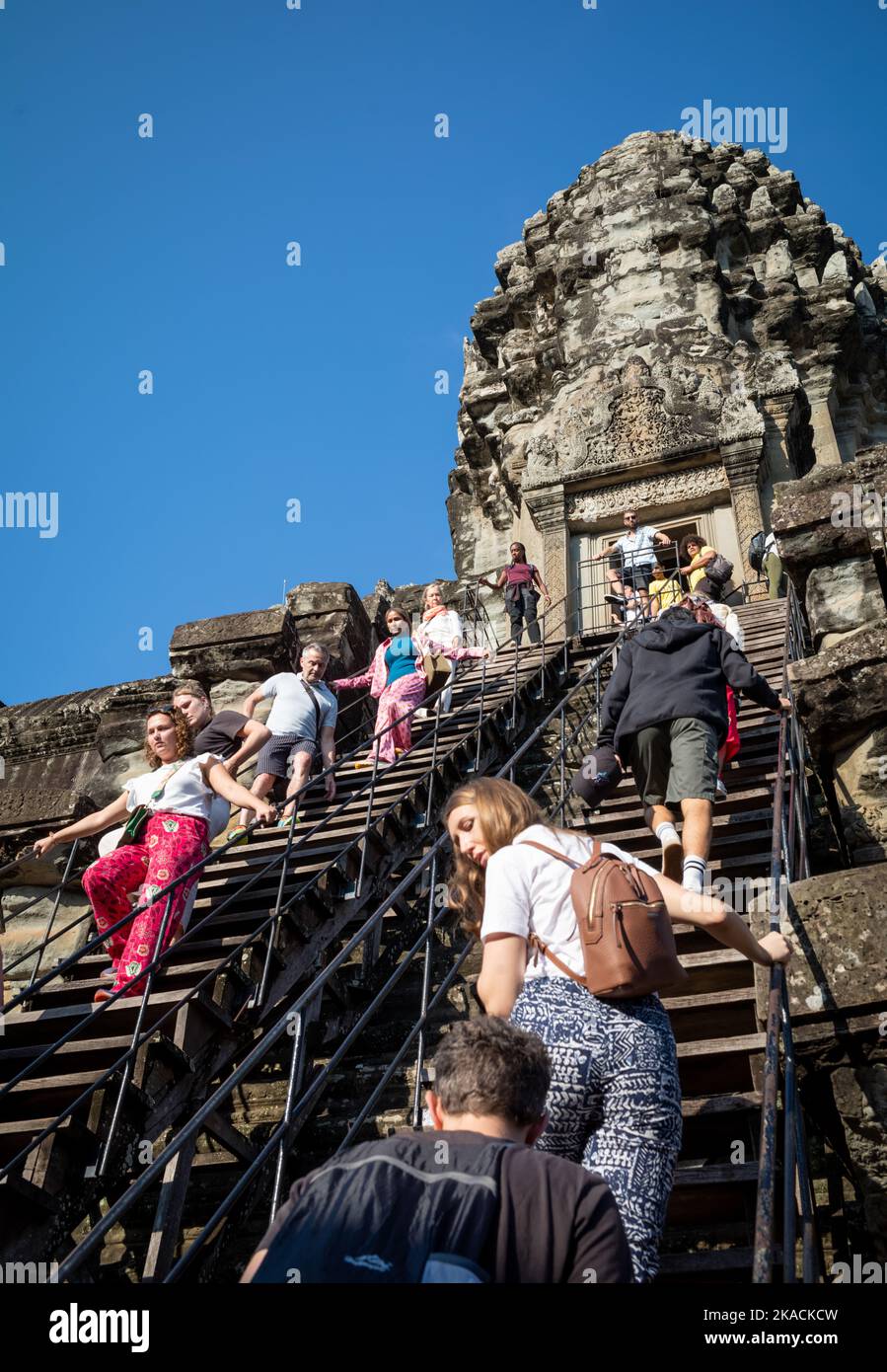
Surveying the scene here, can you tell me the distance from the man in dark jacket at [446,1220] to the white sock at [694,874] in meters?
2.67

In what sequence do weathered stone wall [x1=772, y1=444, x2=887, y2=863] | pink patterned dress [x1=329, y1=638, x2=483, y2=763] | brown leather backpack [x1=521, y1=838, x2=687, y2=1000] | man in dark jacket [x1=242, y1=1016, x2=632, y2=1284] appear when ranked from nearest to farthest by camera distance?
man in dark jacket [x1=242, y1=1016, x2=632, y2=1284] → brown leather backpack [x1=521, y1=838, x2=687, y2=1000] → weathered stone wall [x1=772, y1=444, x2=887, y2=863] → pink patterned dress [x1=329, y1=638, x2=483, y2=763]

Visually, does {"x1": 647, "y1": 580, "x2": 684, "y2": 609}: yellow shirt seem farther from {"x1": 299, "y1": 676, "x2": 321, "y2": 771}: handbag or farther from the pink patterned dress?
{"x1": 299, "y1": 676, "x2": 321, "y2": 771}: handbag

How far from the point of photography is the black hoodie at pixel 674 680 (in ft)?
18.8

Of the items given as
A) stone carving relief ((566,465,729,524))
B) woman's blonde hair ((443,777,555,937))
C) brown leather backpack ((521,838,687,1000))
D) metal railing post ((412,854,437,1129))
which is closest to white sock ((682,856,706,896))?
metal railing post ((412,854,437,1129))

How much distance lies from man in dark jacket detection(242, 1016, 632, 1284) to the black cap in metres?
3.74

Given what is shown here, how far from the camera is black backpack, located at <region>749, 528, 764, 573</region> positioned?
45.2 feet

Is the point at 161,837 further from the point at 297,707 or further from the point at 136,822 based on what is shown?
the point at 297,707

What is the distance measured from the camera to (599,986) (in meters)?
3.06

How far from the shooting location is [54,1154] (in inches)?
171

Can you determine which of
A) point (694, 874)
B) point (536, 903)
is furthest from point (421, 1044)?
point (694, 874)

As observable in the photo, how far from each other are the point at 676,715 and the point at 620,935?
2.75 meters
